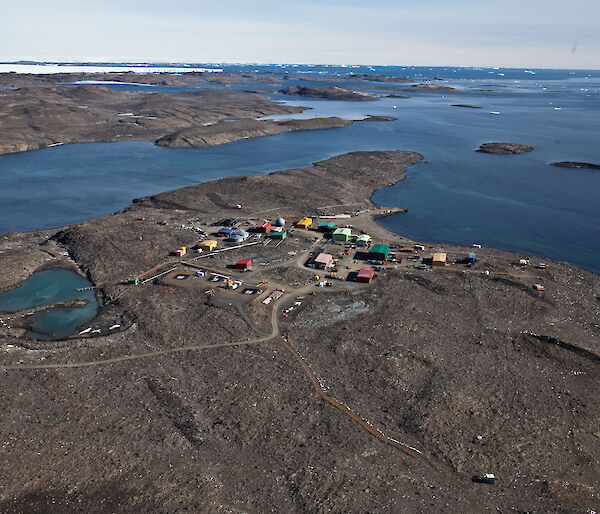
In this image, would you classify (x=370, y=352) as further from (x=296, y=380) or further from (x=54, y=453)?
(x=54, y=453)

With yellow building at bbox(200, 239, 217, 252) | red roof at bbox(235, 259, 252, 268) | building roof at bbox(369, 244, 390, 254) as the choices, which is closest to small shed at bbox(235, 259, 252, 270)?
red roof at bbox(235, 259, 252, 268)

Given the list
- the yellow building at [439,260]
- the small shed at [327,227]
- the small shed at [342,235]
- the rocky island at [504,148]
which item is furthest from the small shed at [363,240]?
the rocky island at [504,148]

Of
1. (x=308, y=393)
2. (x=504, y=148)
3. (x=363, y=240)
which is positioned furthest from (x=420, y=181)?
(x=308, y=393)

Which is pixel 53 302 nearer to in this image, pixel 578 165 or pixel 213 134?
pixel 213 134

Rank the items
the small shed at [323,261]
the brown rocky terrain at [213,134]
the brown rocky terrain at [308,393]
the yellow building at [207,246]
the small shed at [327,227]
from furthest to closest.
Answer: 1. the brown rocky terrain at [213,134]
2. the small shed at [327,227]
3. the yellow building at [207,246]
4. the small shed at [323,261]
5. the brown rocky terrain at [308,393]

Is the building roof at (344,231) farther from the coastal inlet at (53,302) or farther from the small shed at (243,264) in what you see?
the coastal inlet at (53,302)
